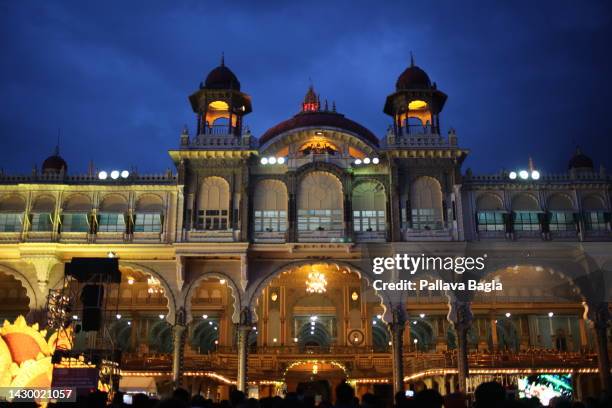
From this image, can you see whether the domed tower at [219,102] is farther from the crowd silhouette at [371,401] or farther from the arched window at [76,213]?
the crowd silhouette at [371,401]

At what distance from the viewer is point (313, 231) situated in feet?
110

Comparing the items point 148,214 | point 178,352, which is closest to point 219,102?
point 148,214

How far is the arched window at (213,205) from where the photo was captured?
112ft

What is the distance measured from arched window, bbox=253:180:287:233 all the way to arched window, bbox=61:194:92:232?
932 cm

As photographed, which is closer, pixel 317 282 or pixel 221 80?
pixel 221 80

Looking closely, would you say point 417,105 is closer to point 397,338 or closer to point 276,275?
point 276,275

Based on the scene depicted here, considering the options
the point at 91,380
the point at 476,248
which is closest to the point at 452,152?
the point at 476,248

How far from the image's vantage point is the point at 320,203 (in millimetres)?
34344

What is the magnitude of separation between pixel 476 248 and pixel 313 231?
879cm

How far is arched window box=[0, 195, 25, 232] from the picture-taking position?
34.7 metres

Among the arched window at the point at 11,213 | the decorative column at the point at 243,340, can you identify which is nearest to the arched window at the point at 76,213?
the arched window at the point at 11,213

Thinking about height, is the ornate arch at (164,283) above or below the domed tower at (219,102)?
below

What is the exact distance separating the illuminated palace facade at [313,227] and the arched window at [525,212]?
78 millimetres

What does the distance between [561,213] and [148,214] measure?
22.9 m
